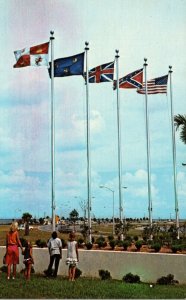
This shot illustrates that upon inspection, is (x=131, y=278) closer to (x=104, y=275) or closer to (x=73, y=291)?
(x=104, y=275)

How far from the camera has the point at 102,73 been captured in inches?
1155

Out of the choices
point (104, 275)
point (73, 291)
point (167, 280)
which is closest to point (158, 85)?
point (104, 275)

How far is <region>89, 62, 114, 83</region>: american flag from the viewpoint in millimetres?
29312

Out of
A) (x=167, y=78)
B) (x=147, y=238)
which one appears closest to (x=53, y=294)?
(x=147, y=238)

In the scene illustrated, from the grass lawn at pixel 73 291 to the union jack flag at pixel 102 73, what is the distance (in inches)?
582

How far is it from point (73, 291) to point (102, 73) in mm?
16625

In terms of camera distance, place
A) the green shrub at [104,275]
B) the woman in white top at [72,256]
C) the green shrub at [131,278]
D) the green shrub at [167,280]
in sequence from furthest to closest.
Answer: the green shrub at [104,275], the green shrub at [167,280], the green shrub at [131,278], the woman in white top at [72,256]

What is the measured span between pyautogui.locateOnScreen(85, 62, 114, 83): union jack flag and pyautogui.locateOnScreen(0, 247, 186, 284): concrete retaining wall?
10.2 metres

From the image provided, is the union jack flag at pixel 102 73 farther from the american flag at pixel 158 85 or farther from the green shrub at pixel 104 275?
the green shrub at pixel 104 275

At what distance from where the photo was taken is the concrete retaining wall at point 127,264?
20.3m

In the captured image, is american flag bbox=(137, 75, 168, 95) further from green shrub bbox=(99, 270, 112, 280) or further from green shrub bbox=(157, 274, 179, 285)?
green shrub bbox=(157, 274, 179, 285)

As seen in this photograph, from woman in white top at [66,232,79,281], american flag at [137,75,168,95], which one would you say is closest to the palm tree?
american flag at [137,75,168,95]

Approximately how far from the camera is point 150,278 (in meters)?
20.5

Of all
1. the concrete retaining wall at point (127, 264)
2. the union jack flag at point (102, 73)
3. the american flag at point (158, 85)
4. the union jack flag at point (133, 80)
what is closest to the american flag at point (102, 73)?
the union jack flag at point (102, 73)
